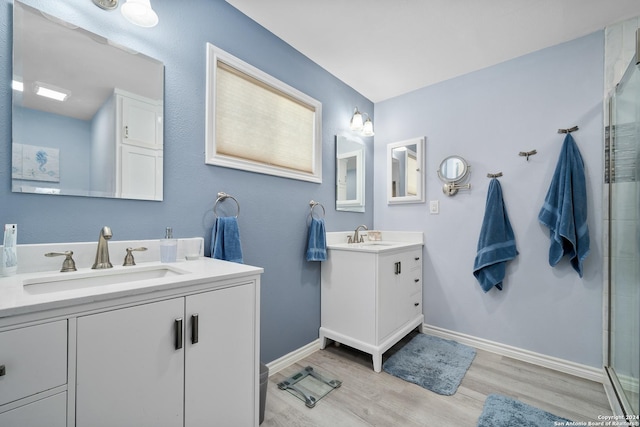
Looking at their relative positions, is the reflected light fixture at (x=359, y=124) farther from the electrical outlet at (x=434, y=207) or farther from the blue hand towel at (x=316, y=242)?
the blue hand towel at (x=316, y=242)

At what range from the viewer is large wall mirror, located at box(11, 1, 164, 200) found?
1006 millimetres

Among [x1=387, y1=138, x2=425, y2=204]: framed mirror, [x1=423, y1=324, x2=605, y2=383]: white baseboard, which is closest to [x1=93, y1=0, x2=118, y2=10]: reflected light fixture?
[x1=387, y1=138, x2=425, y2=204]: framed mirror

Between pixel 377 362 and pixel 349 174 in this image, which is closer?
pixel 377 362

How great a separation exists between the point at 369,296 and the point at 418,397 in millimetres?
638

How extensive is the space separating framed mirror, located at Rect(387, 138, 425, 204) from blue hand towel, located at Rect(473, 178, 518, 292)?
581 millimetres

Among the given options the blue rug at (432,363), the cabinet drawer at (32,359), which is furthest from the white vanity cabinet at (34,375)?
the blue rug at (432,363)

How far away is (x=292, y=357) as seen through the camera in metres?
1.94

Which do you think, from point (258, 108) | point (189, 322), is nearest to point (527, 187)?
point (258, 108)

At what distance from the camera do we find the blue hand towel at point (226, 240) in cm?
147

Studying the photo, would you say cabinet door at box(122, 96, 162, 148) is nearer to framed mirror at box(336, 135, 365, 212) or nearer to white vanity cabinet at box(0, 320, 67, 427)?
white vanity cabinet at box(0, 320, 67, 427)

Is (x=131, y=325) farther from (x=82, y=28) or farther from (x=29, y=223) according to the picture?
(x=82, y=28)

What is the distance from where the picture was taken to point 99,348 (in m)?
0.76

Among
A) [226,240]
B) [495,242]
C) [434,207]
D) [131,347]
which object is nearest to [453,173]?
[434,207]

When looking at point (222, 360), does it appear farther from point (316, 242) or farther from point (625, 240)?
point (625, 240)
